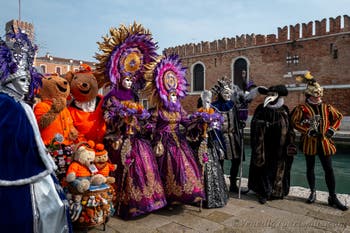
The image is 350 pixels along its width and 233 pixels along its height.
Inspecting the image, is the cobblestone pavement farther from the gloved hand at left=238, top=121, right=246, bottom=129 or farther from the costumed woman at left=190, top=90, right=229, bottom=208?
the gloved hand at left=238, top=121, right=246, bottom=129

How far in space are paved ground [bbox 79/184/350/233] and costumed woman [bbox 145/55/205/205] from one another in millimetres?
246

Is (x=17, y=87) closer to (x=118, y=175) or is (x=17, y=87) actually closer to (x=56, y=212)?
(x=56, y=212)

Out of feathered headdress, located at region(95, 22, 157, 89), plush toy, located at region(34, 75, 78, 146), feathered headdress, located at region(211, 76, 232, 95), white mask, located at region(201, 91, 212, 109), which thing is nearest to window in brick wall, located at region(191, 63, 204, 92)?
feathered headdress, located at region(211, 76, 232, 95)

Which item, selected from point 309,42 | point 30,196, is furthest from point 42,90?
point 309,42

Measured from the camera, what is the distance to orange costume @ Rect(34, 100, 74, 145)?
332 centimetres

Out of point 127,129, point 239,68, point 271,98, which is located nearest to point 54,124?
point 127,129

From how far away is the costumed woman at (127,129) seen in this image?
361cm

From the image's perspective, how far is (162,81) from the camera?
400cm

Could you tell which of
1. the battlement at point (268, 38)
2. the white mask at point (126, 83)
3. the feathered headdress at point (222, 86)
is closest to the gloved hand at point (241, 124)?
the feathered headdress at point (222, 86)

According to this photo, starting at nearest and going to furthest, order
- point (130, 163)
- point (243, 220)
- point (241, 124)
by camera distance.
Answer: point (130, 163) → point (243, 220) → point (241, 124)

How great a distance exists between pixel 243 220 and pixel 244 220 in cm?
1

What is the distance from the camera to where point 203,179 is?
13.7 ft

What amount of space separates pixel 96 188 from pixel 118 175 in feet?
1.80

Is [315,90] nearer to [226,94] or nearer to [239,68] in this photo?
[226,94]
